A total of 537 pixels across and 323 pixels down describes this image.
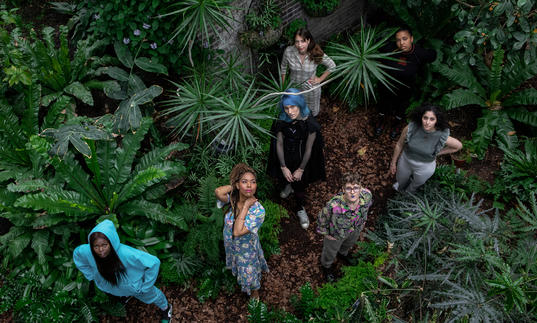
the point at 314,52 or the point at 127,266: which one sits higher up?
the point at 314,52

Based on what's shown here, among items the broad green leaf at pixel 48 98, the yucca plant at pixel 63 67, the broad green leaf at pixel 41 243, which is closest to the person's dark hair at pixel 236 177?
the broad green leaf at pixel 41 243

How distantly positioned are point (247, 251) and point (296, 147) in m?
1.25

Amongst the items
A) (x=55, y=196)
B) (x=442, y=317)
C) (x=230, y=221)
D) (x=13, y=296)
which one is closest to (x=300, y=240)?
(x=230, y=221)

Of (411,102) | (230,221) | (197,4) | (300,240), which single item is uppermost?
(197,4)

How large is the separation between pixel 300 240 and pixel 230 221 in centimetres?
142

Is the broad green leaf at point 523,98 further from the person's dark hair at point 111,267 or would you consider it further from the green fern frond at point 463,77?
the person's dark hair at point 111,267

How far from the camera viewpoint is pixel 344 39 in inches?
250

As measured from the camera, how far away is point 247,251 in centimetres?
356

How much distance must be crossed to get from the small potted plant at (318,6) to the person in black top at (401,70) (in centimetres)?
135

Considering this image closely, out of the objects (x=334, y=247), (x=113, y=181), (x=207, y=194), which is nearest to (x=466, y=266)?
(x=334, y=247)

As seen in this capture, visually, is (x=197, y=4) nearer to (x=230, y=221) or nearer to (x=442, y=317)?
(x=230, y=221)

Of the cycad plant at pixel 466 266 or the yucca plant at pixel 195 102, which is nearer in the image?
the cycad plant at pixel 466 266

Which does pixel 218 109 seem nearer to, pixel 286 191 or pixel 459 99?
pixel 286 191

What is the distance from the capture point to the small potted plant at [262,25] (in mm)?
4949
